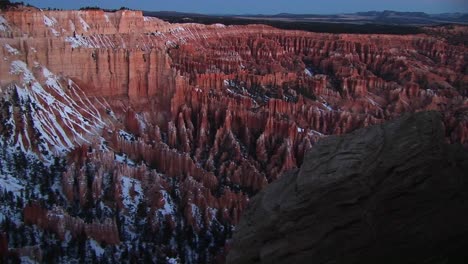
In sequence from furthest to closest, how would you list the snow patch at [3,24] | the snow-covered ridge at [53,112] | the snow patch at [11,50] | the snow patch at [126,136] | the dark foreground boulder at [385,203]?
the snow patch at [3,24] < the snow patch at [126,136] < the snow patch at [11,50] < the snow-covered ridge at [53,112] < the dark foreground boulder at [385,203]

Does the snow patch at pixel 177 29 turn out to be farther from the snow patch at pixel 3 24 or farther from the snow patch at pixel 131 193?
the snow patch at pixel 131 193

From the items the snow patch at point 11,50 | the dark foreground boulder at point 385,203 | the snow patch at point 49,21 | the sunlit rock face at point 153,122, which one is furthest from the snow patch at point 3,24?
the dark foreground boulder at point 385,203

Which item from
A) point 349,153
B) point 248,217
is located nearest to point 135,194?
point 248,217

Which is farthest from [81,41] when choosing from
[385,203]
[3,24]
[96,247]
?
[385,203]

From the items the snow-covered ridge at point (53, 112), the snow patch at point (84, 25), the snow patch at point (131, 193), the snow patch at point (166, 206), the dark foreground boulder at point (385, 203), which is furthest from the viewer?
the snow patch at point (84, 25)

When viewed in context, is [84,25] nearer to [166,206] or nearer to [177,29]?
[177,29]

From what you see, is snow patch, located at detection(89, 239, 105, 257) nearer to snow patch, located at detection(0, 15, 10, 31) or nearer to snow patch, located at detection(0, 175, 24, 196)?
snow patch, located at detection(0, 175, 24, 196)

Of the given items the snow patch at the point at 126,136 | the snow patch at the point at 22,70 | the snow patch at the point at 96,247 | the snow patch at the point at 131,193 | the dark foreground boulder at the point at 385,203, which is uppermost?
the dark foreground boulder at the point at 385,203

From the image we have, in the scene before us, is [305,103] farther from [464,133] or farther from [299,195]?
[299,195]
